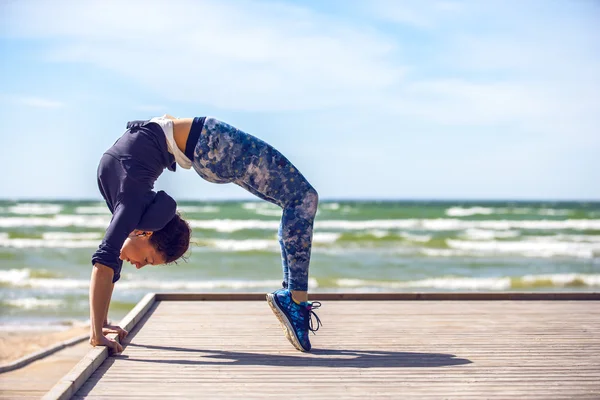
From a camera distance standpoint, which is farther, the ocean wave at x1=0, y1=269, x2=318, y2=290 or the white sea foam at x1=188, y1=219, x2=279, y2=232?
the white sea foam at x1=188, y1=219, x2=279, y2=232

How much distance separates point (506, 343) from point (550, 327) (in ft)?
1.75

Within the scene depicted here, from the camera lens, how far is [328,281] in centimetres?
1043

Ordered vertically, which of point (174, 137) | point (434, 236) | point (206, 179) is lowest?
point (434, 236)

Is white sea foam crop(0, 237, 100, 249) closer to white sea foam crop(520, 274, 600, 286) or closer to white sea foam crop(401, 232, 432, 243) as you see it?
white sea foam crop(401, 232, 432, 243)

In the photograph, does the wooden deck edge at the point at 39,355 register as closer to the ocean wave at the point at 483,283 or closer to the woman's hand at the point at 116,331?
the woman's hand at the point at 116,331

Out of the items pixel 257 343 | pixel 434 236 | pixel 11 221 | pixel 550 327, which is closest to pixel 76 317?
pixel 257 343

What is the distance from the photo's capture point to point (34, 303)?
8.41m

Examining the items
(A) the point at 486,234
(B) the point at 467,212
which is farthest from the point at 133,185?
(B) the point at 467,212

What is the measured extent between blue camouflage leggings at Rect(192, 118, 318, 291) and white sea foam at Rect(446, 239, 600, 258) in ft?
46.0

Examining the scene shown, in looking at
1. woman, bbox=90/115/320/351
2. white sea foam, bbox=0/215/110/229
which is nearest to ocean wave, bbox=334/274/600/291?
woman, bbox=90/115/320/351

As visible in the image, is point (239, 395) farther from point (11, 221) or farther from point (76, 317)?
point (11, 221)

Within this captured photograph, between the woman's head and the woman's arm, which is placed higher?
the woman's head

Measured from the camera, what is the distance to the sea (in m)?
9.17

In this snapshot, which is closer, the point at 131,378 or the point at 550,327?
the point at 131,378
